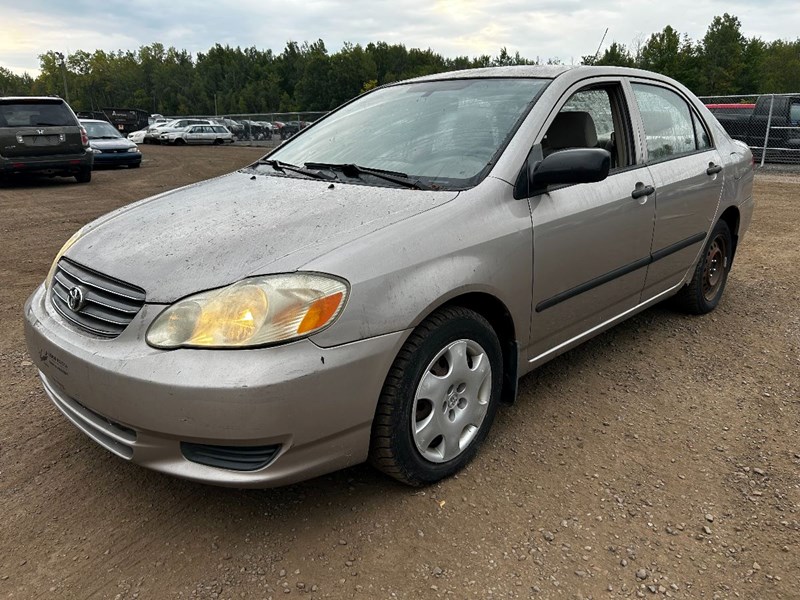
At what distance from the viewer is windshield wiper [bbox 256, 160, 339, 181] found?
287 cm

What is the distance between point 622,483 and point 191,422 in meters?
1.66

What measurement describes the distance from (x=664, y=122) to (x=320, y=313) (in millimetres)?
2721

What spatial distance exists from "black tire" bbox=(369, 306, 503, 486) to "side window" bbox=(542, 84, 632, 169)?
1039mm

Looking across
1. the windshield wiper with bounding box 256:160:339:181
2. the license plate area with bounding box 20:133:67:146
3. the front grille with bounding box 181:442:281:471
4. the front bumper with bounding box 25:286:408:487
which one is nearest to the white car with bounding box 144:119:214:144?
the license plate area with bounding box 20:133:67:146

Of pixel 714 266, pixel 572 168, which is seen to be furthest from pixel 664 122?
pixel 572 168

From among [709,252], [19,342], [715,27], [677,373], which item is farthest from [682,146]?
[715,27]

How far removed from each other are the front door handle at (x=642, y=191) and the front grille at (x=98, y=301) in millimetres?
2384

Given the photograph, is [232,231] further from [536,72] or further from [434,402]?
[536,72]

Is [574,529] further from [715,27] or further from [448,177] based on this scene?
[715,27]

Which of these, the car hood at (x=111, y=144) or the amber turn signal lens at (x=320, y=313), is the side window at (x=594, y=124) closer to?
the amber turn signal lens at (x=320, y=313)

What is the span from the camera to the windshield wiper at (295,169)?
9.41ft

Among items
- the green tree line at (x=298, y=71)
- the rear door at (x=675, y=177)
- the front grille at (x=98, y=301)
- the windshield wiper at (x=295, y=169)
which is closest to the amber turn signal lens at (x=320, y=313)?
the front grille at (x=98, y=301)

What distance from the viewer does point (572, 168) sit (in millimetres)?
2492

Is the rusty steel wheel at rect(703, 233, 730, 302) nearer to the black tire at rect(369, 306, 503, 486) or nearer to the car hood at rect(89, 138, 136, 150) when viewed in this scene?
the black tire at rect(369, 306, 503, 486)
